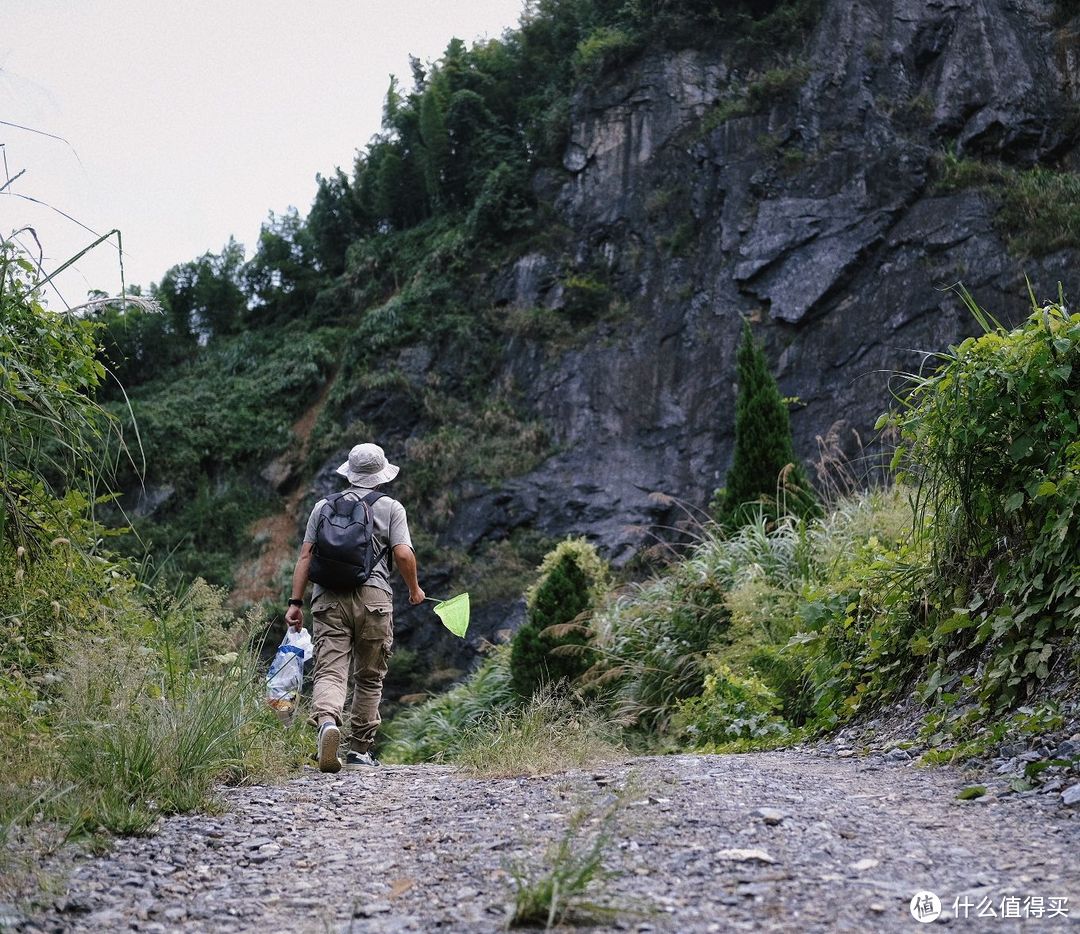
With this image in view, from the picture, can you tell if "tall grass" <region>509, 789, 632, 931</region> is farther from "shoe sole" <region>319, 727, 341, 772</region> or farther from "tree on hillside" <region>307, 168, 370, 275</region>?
"tree on hillside" <region>307, 168, 370, 275</region>

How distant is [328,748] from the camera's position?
4.56 meters

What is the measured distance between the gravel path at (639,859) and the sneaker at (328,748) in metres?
0.88

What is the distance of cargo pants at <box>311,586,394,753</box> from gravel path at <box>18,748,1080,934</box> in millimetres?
1321

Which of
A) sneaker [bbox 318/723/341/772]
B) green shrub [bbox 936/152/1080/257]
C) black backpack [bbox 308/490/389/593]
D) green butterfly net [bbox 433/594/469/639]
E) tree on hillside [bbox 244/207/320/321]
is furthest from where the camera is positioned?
tree on hillside [bbox 244/207/320/321]

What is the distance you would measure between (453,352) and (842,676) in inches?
948

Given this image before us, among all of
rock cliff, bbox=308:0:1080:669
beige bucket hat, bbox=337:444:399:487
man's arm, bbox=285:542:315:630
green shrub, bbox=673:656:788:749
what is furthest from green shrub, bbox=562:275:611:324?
man's arm, bbox=285:542:315:630

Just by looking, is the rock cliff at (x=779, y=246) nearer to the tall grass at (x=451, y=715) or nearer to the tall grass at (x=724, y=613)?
the tall grass at (x=451, y=715)

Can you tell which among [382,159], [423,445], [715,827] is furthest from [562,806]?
[382,159]

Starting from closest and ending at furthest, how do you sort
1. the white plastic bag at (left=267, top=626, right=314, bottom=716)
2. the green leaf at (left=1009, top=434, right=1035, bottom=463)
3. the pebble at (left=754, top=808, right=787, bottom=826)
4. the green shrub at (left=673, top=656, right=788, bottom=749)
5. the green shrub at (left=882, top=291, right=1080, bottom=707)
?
1. the pebble at (left=754, top=808, right=787, bottom=826)
2. the green shrub at (left=882, top=291, right=1080, bottom=707)
3. the green leaf at (left=1009, top=434, right=1035, bottom=463)
4. the green shrub at (left=673, top=656, right=788, bottom=749)
5. the white plastic bag at (left=267, top=626, right=314, bottom=716)

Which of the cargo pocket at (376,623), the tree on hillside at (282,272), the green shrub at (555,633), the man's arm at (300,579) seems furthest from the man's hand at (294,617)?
the tree on hillside at (282,272)

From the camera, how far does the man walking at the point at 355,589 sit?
16.2 feet

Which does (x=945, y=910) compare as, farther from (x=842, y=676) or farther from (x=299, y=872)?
(x=842, y=676)

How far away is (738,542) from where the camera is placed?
809 cm

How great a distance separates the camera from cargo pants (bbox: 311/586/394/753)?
500 cm
